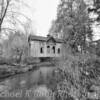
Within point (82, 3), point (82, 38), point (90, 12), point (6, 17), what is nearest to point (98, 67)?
point (82, 38)

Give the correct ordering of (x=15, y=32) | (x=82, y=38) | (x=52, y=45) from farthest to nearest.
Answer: (x=52, y=45)
(x=15, y=32)
(x=82, y=38)

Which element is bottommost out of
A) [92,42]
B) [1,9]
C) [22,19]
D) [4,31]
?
[92,42]

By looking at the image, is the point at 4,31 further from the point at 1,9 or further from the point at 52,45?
the point at 52,45

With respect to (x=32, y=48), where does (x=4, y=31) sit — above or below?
above

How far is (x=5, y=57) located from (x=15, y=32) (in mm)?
3709

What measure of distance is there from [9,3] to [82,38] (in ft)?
33.1

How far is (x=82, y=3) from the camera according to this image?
8.99m

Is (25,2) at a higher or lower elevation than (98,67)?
higher

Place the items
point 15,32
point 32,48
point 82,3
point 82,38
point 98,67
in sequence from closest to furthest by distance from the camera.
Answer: point 98,67 → point 82,38 → point 82,3 → point 15,32 → point 32,48

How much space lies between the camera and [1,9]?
31.4ft

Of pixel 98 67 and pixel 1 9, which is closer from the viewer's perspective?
pixel 98 67

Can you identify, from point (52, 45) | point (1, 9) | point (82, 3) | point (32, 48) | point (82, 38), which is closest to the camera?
point (82, 38)

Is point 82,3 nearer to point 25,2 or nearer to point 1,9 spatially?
point 25,2

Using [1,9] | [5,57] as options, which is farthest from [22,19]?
[5,57]
